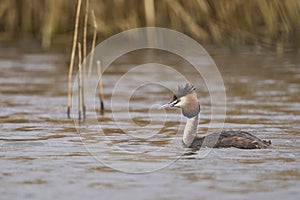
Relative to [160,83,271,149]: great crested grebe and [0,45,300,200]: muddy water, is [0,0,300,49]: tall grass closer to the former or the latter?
[0,45,300,200]: muddy water

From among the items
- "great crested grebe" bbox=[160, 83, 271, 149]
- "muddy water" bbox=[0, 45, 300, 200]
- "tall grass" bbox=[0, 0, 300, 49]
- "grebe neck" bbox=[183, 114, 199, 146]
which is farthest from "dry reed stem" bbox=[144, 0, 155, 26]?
"grebe neck" bbox=[183, 114, 199, 146]

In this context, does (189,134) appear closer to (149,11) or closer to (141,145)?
(141,145)

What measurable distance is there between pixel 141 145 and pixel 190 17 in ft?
26.1

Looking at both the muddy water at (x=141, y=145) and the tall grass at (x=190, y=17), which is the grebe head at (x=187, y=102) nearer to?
the muddy water at (x=141, y=145)

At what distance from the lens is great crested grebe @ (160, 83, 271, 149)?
8.47 m

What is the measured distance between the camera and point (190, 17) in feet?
54.5

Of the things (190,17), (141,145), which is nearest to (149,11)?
(190,17)

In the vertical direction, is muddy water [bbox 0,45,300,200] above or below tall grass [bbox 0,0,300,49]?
below

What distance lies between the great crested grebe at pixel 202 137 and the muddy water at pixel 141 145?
0.27 feet

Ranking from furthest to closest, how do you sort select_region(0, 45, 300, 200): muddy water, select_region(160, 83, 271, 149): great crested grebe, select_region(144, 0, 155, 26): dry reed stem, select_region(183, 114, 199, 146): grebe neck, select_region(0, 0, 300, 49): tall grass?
select_region(0, 0, 300, 49): tall grass → select_region(144, 0, 155, 26): dry reed stem → select_region(183, 114, 199, 146): grebe neck → select_region(160, 83, 271, 149): great crested grebe → select_region(0, 45, 300, 200): muddy water

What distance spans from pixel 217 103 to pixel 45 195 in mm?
5422

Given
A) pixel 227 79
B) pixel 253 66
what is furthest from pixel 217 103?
pixel 253 66

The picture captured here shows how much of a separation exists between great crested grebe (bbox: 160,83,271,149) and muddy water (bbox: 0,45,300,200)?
8 centimetres

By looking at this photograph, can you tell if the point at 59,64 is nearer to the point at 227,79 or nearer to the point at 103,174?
the point at 227,79
